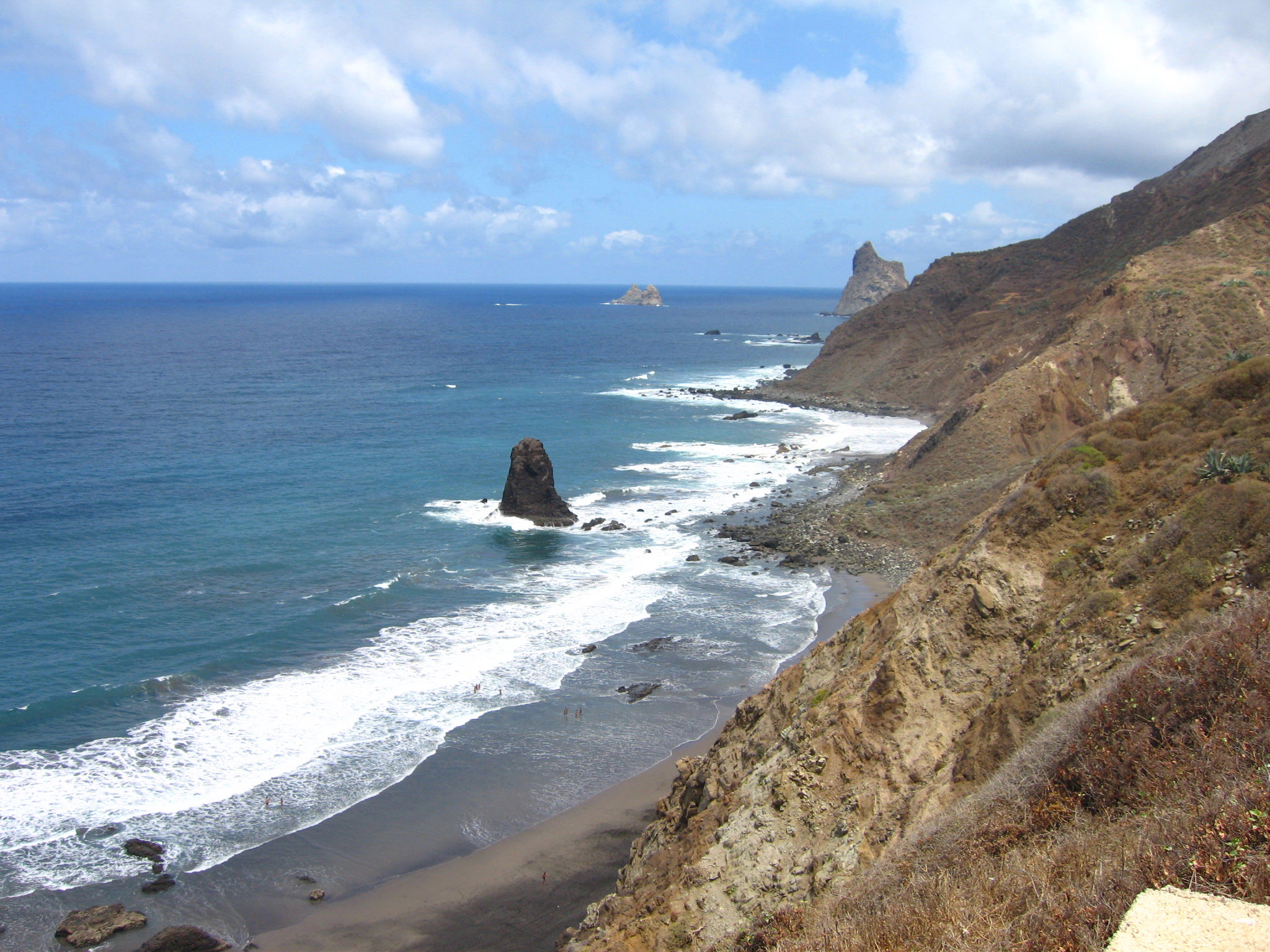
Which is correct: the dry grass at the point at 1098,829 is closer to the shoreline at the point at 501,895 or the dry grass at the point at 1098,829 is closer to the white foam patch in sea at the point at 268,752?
the shoreline at the point at 501,895

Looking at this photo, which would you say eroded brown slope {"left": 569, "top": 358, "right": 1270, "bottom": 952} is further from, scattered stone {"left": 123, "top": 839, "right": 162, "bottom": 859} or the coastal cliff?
scattered stone {"left": 123, "top": 839, "right": 162, "bottom": 859}

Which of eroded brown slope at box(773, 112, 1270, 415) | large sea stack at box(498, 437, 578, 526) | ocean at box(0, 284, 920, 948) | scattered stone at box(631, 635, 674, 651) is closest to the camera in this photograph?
ocean at box(0, 284, 920, 948)

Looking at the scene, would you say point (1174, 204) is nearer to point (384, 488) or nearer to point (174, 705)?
point (384, 488)

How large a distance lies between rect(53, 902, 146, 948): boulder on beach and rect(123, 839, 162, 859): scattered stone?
1.84m

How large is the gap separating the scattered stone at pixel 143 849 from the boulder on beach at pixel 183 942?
3024 millimetres

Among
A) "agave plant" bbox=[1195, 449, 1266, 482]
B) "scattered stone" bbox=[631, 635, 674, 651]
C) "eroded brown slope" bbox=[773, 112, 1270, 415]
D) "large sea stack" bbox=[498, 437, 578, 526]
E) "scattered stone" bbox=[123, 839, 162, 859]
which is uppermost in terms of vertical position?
"eroded brown slope" bbox=[773, 112, 1270, 415]

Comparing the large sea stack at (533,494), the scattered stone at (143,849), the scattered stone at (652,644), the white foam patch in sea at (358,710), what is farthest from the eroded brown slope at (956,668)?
the large sea stack at (533,494)

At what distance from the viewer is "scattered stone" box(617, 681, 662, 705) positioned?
98.4ft

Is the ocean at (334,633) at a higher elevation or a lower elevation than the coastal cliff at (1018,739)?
lower

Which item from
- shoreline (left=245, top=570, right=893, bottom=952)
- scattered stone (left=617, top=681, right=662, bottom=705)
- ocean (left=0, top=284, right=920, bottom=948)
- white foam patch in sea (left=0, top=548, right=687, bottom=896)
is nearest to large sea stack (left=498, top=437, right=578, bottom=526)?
ocean (left=0, top=284, right=920, bottom=948)

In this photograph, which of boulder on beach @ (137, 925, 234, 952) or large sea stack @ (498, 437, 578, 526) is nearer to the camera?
boulder on beach @ (137, 925, 234, 952)

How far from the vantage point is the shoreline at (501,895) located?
19.1 meters

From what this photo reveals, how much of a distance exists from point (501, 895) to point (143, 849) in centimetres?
935

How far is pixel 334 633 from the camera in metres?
35.0
